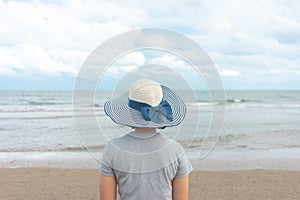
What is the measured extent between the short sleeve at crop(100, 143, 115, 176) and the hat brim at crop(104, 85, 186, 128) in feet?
0.51

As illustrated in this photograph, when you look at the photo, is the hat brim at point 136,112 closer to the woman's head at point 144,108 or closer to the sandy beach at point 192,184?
the woman's head at point 144,108

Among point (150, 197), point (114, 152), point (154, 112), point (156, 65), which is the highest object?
point (156, 65)

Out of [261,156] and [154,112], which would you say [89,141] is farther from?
[261,156]

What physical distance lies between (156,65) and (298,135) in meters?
11.8

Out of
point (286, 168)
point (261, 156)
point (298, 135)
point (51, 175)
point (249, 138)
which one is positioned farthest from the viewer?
point (298, 135)

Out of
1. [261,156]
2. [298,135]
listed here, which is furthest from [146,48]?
[298,135]

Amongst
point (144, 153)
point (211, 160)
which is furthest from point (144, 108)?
point (211, 160)

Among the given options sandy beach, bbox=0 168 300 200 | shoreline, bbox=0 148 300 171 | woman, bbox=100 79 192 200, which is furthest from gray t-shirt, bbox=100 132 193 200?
shoreline, bbox=0 148 300 171

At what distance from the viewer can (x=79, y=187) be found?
6.01m

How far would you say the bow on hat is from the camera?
1896mm

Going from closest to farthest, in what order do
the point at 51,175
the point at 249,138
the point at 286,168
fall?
the point at 51,175 < the point at 286,168 < the point at 249,138

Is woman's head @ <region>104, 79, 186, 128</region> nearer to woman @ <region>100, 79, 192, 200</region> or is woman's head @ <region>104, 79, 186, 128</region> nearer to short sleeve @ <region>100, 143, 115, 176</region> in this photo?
woman @ <region>100, 79, 192, 200</region>

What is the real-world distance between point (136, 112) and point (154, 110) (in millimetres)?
96

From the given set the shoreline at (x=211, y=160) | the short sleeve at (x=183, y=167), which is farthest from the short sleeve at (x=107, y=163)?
the shoreline at (x=211, y=160)
